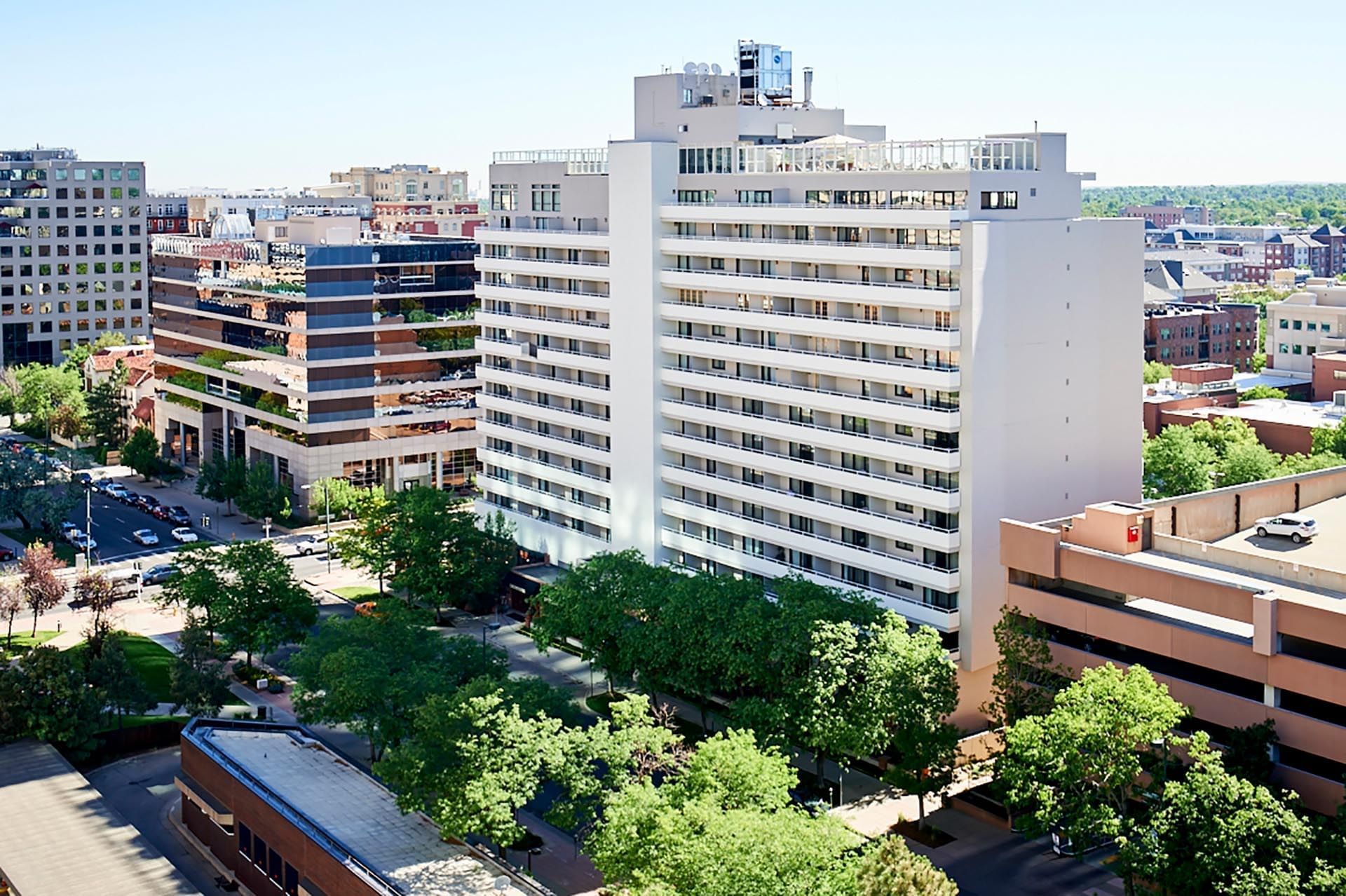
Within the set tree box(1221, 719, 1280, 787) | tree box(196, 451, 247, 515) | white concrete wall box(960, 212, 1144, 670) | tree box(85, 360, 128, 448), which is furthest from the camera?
tree box(85, 360, 128, 448)

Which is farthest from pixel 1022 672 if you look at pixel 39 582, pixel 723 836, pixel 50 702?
pixel 39 582

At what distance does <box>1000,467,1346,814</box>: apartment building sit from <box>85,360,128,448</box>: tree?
130 metres

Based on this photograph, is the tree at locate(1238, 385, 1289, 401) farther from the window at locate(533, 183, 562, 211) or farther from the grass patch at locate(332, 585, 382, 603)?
the grass patch at locate(332, 585, 382, 603)

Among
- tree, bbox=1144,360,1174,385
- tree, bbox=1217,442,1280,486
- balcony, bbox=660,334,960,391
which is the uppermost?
balcony, bbox=660,334,960,391

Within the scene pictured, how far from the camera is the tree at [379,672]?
78.4 meters

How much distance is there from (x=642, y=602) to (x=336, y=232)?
74150 mm

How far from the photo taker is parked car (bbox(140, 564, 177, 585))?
413 feet

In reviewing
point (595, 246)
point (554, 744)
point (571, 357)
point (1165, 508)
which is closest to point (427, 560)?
point (571, 357)

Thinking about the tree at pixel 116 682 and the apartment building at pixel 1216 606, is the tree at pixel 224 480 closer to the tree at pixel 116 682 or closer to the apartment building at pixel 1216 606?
the tree at pixel 116 682

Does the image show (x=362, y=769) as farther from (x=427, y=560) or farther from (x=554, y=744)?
(x=427, y=560)

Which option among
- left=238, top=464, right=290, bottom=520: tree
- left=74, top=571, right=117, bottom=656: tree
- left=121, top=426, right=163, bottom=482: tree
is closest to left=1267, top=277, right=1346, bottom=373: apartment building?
left=238, top=464, right=290, bottom=520: tree

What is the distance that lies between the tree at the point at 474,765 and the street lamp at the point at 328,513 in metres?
59.8

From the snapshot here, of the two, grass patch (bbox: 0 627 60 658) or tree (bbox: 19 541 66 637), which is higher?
tree (bbox: 19 541 66 637)

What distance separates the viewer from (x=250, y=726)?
Answer: 85.0m
